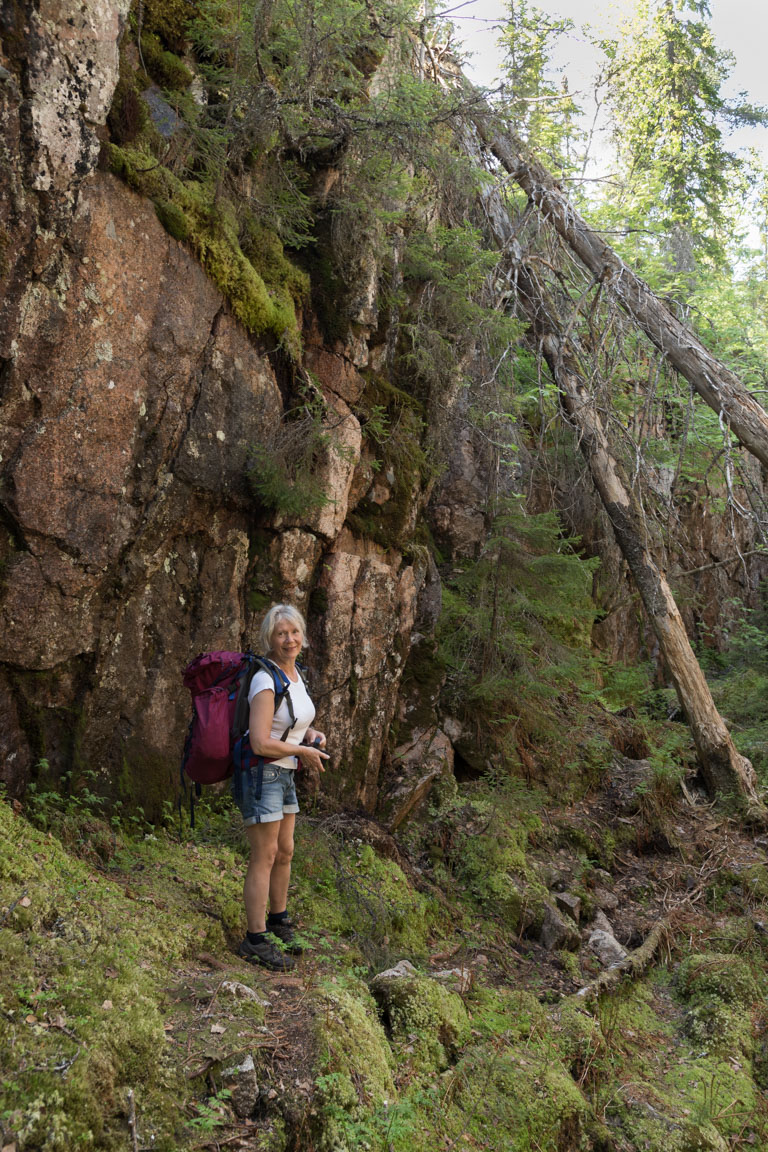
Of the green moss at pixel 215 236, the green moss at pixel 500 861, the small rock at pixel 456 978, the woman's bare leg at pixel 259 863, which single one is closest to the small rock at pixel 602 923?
the green moss at pixel 500 861

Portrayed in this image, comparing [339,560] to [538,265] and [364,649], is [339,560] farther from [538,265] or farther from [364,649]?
[538,265]

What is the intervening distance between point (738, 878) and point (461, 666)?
145 inches

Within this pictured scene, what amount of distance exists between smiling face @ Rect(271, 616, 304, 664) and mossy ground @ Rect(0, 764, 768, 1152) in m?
1.57

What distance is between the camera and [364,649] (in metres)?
7.49

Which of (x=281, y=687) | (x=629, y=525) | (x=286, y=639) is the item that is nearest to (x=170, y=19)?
(x=286, y=639)

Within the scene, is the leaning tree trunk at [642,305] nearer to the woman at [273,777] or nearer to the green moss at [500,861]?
the green moss at [500,861]

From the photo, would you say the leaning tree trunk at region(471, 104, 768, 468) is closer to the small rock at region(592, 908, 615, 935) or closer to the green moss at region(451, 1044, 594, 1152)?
the small rock at region(592, 908, 615, 935)

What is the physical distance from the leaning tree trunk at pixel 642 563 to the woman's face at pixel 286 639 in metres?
6.38

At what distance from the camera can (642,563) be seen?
10.3m

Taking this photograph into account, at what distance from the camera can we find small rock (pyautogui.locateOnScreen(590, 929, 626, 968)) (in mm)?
6404

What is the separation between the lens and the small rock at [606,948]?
6404mm

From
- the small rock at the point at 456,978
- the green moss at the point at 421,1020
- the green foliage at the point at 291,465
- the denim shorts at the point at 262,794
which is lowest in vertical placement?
the small rock at the point at 456,978

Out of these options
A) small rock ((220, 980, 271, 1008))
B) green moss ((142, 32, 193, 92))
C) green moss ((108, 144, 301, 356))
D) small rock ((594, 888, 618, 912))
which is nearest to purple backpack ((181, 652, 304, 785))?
small rock ((220, 980, 271, 1008))

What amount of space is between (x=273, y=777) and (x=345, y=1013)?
3.91ft
